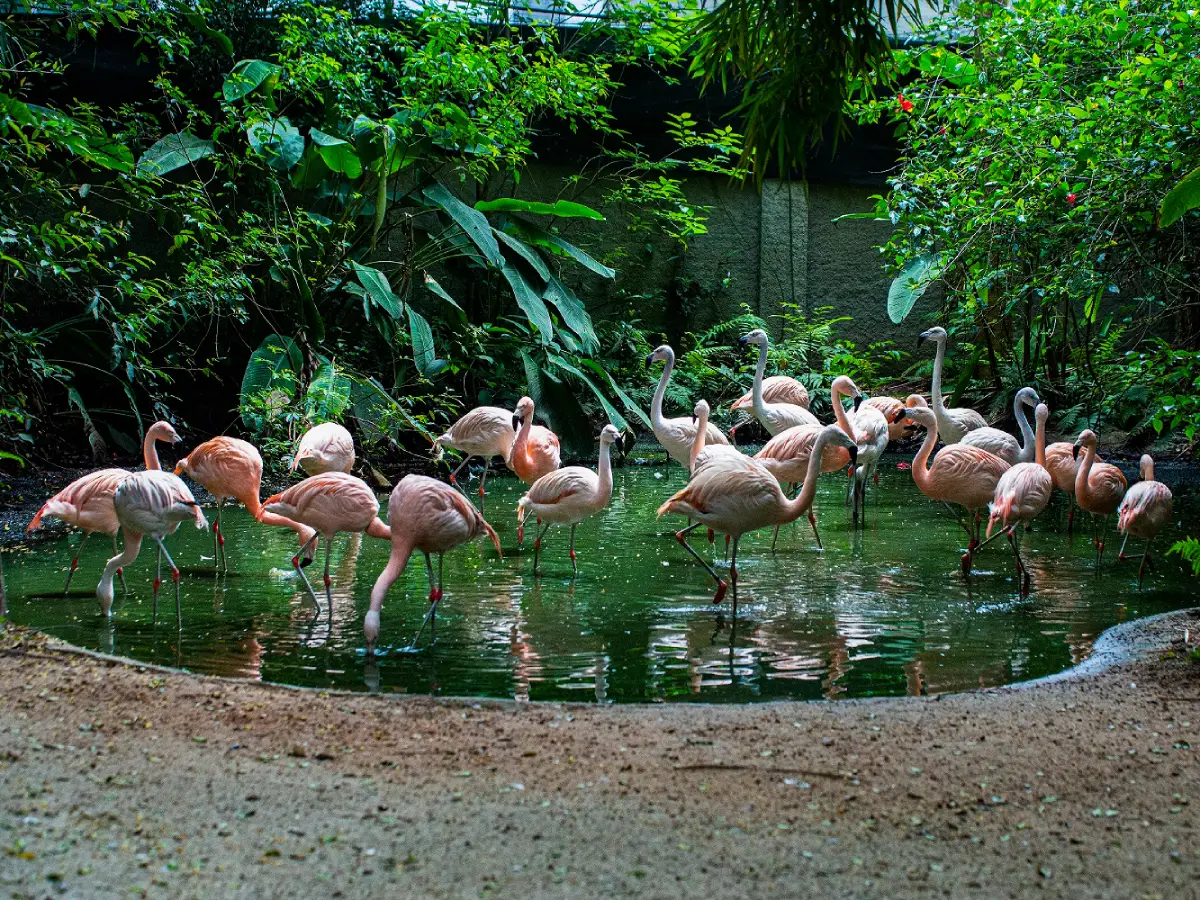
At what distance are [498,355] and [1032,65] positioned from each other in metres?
6.58

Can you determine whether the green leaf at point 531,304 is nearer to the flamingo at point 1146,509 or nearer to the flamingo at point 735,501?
the flamingo at point 735,501

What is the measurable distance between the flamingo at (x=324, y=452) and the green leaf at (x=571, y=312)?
4.75 m

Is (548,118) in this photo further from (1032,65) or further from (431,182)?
(1032,65)

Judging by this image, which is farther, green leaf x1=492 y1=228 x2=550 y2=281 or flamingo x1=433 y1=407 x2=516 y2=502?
green leaf x1=492 y1=228 x2=550 y2=281

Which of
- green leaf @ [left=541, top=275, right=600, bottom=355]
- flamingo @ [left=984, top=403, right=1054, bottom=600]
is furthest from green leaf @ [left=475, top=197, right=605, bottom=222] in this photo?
flamingo @ [left=984, top=403, right=1054, bottom=600]

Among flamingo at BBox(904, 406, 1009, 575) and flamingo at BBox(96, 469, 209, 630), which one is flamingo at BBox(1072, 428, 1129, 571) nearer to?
flamingo at BBox(904, 406, 1009, 575)

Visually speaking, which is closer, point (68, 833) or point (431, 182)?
point (68, 833)

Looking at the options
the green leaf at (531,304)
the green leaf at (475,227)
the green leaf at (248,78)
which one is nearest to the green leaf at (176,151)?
the green leaf at (248,78)

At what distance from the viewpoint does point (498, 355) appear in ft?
40.5

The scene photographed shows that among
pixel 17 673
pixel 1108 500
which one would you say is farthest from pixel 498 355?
pixel 17 673

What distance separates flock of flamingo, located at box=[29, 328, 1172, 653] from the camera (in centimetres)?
492

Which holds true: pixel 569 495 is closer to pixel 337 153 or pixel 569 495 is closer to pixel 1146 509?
pixel 1146 509

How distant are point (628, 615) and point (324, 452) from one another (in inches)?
123

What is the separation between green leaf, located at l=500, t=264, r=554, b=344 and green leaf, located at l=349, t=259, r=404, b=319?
4.66 feet
